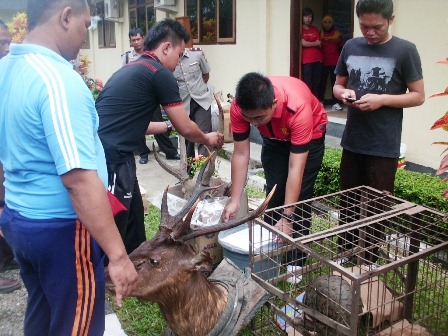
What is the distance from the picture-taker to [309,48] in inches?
340

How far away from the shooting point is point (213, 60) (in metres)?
10.1

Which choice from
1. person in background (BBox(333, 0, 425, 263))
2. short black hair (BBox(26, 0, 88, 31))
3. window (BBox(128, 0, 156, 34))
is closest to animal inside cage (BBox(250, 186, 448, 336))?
person in background (BBox(333, 0, 425, 263))

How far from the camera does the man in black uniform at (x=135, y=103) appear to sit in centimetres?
327

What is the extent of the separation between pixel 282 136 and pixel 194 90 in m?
3.85

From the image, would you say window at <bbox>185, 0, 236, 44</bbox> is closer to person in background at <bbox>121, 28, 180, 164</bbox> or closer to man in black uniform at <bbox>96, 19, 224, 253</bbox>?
person in background at <bbox>121, 28, 180, 164</bbox>

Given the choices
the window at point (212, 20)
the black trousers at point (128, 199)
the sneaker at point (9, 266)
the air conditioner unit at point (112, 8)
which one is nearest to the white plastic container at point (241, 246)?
the black trousers at point (128, 199)

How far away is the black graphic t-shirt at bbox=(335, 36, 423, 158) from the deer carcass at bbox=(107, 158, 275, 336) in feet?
4.68

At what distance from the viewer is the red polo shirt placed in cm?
329

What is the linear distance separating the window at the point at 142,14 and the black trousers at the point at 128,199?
32.8 feet

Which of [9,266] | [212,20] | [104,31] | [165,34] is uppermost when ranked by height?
[104,31]

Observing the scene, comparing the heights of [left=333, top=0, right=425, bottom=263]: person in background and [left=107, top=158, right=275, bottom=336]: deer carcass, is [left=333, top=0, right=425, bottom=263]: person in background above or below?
above

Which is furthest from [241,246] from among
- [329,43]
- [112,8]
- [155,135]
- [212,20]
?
[112,8]

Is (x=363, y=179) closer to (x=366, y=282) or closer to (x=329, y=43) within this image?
(x=366, y=282)

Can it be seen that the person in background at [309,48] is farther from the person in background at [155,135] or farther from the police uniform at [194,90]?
the person in background at [155,135]
